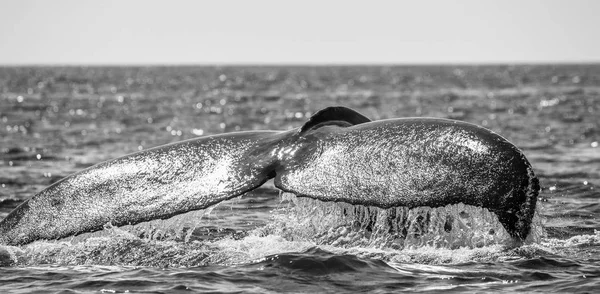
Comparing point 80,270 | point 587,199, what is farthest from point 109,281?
point 587,199

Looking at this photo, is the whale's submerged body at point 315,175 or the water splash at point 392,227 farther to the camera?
the water splash at point 392,227

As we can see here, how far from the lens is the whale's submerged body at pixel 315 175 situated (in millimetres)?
4750

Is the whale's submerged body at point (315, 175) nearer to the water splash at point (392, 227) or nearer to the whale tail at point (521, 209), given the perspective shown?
the whale tail at point (521, 209)

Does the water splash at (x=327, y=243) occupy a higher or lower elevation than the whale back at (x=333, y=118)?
lower

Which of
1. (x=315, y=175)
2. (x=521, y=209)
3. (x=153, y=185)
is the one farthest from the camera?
(x=153, y=185)

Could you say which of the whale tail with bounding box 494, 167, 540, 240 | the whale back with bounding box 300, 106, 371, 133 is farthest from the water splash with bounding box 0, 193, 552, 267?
the whale tail with bounding box 494, 167, 540, 240

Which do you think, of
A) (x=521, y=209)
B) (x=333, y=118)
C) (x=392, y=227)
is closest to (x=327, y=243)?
(x=392, y=227)

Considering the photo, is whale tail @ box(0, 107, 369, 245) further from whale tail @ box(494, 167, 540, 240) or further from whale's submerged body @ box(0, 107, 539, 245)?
whale tail @ box(494, 167, 540, 240)

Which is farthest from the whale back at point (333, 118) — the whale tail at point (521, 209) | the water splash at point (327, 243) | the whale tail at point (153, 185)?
the whale tail at point (521, 209)

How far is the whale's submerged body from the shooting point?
4.75 metres

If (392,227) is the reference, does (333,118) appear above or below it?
above

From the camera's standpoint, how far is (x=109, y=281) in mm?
6148

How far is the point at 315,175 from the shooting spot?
5.10 meters

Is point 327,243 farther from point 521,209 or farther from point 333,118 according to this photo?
point 521,209
